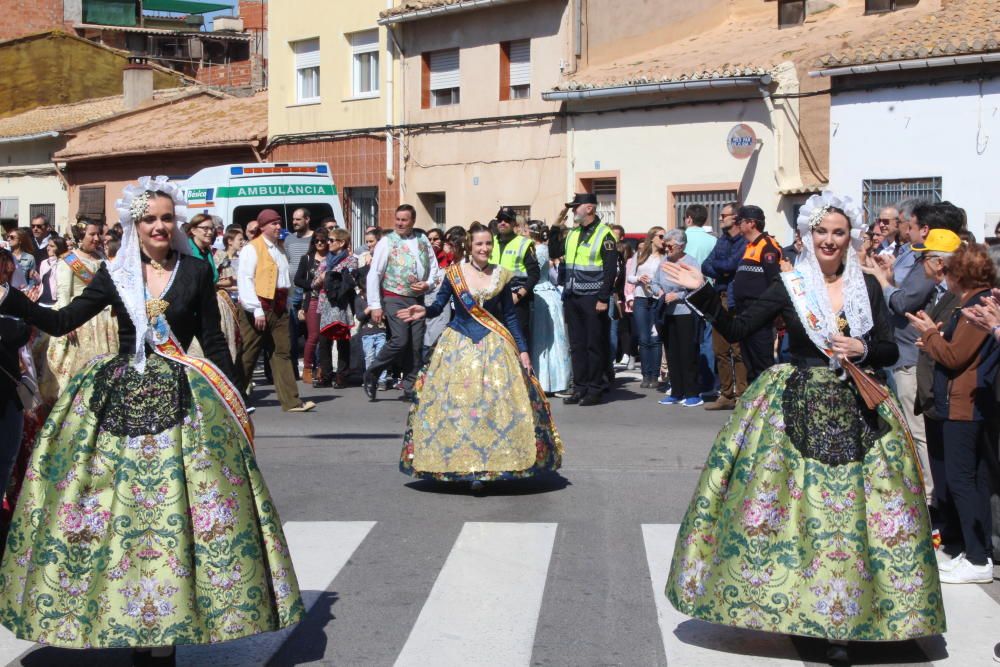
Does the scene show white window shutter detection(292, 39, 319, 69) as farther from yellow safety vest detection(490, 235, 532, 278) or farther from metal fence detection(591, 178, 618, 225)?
yellow safety vest detection(490, 235, 532, 278)

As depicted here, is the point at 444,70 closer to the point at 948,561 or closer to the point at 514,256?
the point at 514,256

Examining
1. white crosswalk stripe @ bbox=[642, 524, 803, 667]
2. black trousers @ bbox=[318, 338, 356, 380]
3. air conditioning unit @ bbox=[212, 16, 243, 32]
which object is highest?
air conditioning unit @ bbox=[212, 16, 243, 32]

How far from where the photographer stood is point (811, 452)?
573 cm

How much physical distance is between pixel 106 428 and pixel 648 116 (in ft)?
66.0

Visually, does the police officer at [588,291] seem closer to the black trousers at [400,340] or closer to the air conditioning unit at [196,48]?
the black trousers at [400,340]

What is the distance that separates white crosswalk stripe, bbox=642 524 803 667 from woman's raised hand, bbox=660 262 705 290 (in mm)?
1472

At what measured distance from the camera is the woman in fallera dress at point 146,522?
5.32m

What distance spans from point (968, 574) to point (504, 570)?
2.26 m

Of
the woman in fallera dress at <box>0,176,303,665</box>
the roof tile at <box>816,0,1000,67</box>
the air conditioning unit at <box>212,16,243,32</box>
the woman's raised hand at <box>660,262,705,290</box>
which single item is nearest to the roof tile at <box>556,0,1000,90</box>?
the roof tile at <box>816,0,1000,67</box>

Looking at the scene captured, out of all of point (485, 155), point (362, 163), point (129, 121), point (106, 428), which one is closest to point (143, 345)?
point (106, 428)

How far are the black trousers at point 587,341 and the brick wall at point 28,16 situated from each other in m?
41.8

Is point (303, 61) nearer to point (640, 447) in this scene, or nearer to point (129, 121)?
point (129, 121)

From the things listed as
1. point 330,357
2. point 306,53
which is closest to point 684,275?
point 330,357

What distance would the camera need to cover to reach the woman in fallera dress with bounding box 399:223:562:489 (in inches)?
366
